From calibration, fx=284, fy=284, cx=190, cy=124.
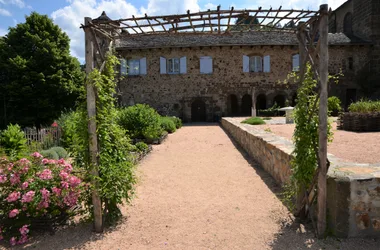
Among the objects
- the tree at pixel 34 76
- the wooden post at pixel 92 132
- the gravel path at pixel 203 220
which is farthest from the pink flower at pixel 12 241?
the tree at pixel 34 76

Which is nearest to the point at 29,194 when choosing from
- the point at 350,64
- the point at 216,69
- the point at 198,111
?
the point at 216,69

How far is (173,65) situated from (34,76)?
864cm

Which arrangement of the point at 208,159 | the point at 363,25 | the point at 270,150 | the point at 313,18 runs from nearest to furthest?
the point at 313,18
the point at 270,150
the point at 208,159
the point at 363,25

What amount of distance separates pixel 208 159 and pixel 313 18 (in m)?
4.49

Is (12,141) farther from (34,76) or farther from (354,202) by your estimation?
(34,76)

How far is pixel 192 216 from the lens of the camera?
11.5 ft

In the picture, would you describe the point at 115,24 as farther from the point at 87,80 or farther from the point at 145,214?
the point at 145,214

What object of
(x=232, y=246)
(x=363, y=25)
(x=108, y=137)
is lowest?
(x=232, y=246)

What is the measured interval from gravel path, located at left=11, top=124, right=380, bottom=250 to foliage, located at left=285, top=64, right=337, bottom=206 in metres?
0.61

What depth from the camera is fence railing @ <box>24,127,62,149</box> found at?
8743 mm

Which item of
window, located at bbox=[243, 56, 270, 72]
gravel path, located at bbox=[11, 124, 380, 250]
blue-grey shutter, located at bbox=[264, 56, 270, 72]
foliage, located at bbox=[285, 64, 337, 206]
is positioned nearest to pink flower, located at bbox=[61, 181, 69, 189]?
gravel path, located at bbox=[11, 124, 380, 250]

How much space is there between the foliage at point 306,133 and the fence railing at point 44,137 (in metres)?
7.78

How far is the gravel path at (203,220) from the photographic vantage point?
9.32ft

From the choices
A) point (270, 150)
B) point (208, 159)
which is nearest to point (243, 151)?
point (208, 159)
